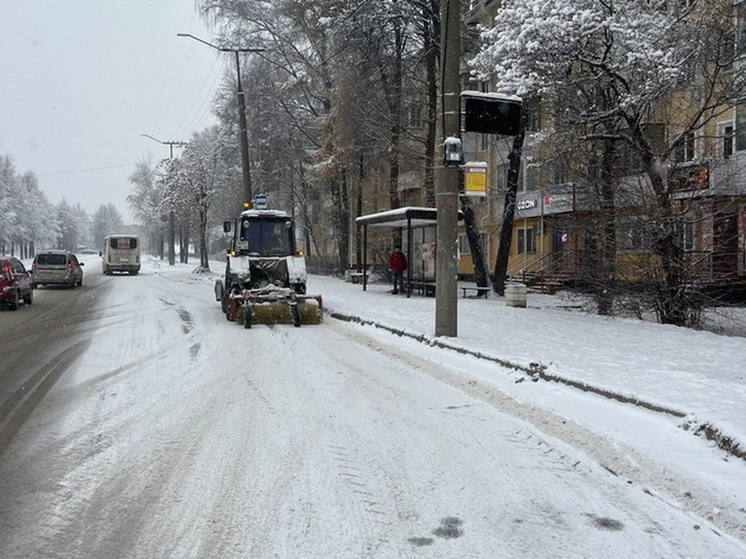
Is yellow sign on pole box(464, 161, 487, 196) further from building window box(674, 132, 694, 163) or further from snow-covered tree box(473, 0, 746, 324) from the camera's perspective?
building window box(674, 132, 694, 163)

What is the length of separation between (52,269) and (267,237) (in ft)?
50.3

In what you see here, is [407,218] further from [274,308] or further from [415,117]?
[415,117]

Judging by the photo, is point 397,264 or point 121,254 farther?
point 121,254

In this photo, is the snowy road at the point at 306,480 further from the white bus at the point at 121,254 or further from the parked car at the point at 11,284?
the white bus at the point at 121,254

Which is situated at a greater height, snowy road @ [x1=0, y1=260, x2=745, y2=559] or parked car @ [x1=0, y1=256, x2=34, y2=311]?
parked car @ [x1=0, y1=256, x2=34, y2=311]

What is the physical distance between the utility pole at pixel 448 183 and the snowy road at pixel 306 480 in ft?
9.59

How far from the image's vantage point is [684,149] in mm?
14812

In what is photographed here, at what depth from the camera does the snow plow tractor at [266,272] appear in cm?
1620

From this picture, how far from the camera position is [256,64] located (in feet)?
120

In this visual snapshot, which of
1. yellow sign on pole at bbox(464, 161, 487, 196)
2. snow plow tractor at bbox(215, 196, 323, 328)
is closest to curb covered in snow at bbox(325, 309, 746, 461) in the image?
yellow sign on pole at bbox(464, 161, 487, 196)

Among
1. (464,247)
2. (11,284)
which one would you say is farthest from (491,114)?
(464,247)

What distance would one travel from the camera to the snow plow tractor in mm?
16203

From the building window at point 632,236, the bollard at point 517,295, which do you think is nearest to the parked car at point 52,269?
the bollard at point 517,295

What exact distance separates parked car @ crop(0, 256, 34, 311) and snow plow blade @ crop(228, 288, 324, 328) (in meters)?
7.32
